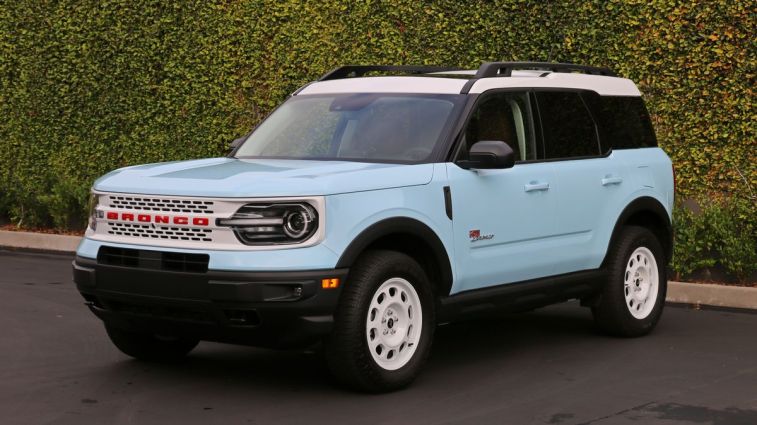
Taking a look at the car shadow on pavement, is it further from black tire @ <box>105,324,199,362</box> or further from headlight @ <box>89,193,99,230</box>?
headlight @ <box>89,193,99,230</box>

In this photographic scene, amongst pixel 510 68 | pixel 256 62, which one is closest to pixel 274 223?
pixel 510 68

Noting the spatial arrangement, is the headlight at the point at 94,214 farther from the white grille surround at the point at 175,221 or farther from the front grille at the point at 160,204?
the front grille at the point at 160,204

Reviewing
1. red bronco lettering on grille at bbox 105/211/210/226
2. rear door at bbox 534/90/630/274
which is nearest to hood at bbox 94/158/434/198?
red bronco lettering on grille at bbox 105/211/210/226

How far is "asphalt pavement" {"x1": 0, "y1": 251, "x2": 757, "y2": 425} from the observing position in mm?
7008

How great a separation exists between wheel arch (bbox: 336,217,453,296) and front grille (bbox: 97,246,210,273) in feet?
2.53

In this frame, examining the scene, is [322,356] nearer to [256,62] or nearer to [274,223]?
[274,223]

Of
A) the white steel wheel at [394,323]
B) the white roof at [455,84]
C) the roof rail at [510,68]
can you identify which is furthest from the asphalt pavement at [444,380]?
the roof rail at [510,68]

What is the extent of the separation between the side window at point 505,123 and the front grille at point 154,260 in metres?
1.92

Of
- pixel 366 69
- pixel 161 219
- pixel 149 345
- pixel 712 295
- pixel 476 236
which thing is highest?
pixel 366 69

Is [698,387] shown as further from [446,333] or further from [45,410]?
[45,410]

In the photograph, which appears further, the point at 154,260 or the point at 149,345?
the point at 149,345

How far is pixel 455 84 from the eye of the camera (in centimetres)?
849

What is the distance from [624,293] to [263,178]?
128 inches

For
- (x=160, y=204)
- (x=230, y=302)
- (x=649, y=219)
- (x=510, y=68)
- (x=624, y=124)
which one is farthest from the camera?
(x=649, y=219)
